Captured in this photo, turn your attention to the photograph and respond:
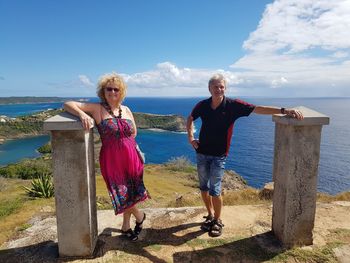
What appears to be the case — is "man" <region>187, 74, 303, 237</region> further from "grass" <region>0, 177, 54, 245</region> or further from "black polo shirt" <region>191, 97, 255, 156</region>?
"grass" <region>0, 177, 54, 245</region>

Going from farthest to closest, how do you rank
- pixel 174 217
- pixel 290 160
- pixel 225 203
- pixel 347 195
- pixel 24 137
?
pixel 24 137, pixel 347 195, pixel 225 203, pixel 174 217, pixel 290 160

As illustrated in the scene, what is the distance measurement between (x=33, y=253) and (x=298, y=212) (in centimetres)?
357

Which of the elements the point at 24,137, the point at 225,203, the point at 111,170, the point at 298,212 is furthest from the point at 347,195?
the point at 24,137

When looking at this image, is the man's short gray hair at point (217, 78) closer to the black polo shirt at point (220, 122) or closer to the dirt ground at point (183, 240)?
the black polo shirt at point (220, 122)

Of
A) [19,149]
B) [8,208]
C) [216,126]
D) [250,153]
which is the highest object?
[216,126]

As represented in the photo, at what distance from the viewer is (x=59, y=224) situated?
3.90 metres

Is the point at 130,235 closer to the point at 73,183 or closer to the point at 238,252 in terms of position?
the point at 73,183

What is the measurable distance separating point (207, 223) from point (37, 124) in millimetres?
100307

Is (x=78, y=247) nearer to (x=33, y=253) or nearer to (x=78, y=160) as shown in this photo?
(x=33, y=253)

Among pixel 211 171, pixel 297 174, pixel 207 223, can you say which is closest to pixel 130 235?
pixel 207 223

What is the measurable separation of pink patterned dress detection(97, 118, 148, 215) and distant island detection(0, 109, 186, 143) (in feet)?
265

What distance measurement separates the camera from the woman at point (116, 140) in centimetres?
380

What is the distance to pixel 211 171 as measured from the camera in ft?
14.4

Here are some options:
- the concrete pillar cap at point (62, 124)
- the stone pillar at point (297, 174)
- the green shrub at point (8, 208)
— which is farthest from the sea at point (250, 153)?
the stone pillar at point (297, 174)
